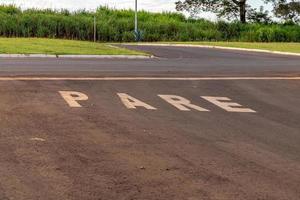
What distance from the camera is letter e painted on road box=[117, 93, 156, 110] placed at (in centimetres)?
1169

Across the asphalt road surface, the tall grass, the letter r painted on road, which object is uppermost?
the tall grass

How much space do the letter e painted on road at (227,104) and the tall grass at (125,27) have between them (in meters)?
41.7

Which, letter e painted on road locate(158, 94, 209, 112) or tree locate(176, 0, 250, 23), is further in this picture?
tree locate(176, 0, 250, 23)

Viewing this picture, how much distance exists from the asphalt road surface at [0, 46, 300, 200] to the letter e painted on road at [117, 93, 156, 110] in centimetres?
2

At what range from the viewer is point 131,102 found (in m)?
12.2

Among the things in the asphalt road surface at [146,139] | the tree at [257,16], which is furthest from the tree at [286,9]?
the asphalt road surface at [146,139]

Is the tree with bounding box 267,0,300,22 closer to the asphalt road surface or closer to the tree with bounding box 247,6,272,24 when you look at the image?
the tree with bounding box 247,6,272,24

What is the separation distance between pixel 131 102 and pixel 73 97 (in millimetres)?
1118

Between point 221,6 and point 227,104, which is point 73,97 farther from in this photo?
point 221,6

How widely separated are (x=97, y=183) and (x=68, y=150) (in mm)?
1598

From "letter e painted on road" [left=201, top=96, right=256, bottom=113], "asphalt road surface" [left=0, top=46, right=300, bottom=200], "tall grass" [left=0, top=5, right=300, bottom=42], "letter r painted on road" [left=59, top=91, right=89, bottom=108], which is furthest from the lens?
"tall grass" [left=0, top=5, right=300, bottom=42]

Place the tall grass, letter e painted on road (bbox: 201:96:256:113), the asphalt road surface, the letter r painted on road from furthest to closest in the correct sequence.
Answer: the tall grass, letter e painted on road (bbox: 201:96:256:113), the letter r painted on road, the asphalt road surface

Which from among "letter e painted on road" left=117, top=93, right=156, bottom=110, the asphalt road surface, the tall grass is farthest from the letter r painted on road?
the tall grass

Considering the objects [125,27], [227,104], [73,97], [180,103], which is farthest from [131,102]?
[125,27]
